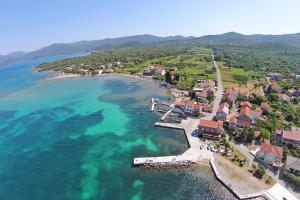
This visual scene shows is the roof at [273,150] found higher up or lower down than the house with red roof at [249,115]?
lower down

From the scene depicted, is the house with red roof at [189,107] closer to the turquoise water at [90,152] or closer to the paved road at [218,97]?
the paved road at [218,97]

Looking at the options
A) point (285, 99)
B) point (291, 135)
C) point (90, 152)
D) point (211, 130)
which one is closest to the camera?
point (291, 135)

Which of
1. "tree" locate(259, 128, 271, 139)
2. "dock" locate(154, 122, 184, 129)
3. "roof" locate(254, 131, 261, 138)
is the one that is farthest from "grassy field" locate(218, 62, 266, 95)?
"dock" locate(154, 122, 184, 129)

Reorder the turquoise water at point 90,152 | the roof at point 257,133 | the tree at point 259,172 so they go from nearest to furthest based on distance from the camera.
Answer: the turquoise water at point 90,152
the tree at point 259,172
the roof at point 257,133

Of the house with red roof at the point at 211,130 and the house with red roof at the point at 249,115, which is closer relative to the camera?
the house with red roof at the point at 211,130

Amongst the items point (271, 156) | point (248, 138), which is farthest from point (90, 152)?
point (271, 156)

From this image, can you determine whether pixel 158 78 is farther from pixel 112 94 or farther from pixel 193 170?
pixel 193 170

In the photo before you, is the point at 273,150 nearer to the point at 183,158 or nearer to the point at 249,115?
the point at 183,158

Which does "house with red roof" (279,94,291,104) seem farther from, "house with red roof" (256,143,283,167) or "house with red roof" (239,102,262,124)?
"house with red roof" (256,143,283,167)

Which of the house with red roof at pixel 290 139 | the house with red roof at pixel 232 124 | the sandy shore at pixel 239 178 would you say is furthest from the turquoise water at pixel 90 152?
the house with red roof at pixel 290 139
